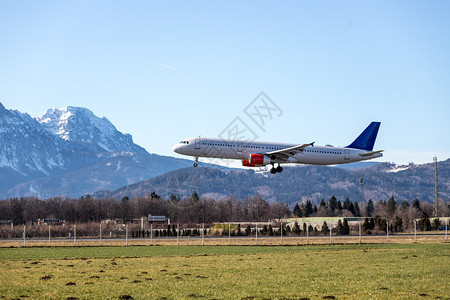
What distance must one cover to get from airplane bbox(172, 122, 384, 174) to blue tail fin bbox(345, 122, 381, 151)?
2545mm

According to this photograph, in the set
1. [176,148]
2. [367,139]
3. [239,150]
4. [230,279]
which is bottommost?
[230,279]

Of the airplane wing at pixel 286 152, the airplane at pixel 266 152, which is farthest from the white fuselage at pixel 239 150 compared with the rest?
the airplane wing at pixel 286 152

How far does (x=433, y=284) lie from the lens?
26547 mm

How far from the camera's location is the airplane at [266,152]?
73.3 meters

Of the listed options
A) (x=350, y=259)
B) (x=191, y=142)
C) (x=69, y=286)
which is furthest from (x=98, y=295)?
(x=191, y=142)

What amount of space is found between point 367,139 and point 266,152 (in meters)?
20.7

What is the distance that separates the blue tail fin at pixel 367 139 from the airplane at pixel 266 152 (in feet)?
8.35

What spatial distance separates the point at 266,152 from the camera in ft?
252

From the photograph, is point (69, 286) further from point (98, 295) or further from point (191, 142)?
point (191, 142)

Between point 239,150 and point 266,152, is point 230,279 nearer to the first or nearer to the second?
point 239,150

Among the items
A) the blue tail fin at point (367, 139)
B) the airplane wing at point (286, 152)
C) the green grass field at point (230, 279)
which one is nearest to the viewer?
the green grass field at point (230, 279)

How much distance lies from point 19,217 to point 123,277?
574ft

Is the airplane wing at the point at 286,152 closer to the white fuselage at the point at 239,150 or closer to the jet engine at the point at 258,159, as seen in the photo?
the white fuselage at the point at 239,150

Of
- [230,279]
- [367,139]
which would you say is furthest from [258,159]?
[230,279]
